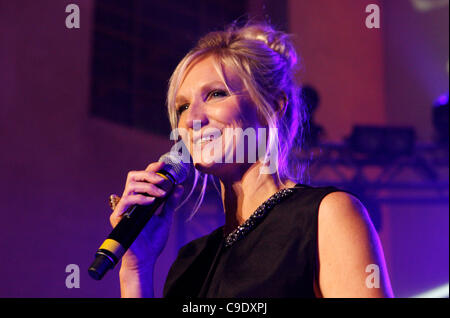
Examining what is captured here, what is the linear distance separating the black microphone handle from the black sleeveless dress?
23 centimetres

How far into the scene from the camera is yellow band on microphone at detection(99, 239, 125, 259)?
0.90m

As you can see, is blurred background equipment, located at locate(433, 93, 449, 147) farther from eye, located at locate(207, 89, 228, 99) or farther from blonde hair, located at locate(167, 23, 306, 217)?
eye, located at locate(207, 89, 228, 99)

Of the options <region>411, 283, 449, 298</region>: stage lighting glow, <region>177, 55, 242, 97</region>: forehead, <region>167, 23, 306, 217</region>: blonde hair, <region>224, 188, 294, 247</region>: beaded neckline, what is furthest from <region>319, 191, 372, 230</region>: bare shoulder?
<region>411, 283, 449, 298</region>: stage lighting glow

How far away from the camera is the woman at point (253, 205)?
3.02ft

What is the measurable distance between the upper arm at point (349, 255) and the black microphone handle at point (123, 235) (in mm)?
353

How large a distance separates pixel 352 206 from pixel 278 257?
19 cm

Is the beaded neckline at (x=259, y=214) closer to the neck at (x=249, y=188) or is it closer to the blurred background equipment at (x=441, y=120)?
the neck at (x=249, y=188)

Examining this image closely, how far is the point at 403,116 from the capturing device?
18.2 ft

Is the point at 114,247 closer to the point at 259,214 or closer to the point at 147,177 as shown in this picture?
the point at 147,177

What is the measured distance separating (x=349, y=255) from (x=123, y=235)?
0.43m

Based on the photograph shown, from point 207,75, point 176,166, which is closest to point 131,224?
point 176,166

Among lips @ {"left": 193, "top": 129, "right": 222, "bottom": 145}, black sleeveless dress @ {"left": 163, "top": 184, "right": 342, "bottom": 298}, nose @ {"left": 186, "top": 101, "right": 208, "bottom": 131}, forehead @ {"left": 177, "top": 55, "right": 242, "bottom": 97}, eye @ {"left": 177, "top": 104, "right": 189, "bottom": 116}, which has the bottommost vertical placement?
black sleeveless dress @ {"left": 163, "top": 184, "right": 342, "bottom": 298}

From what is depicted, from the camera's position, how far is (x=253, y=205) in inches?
48.0

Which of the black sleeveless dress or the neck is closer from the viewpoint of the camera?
the black sleeveless dress
